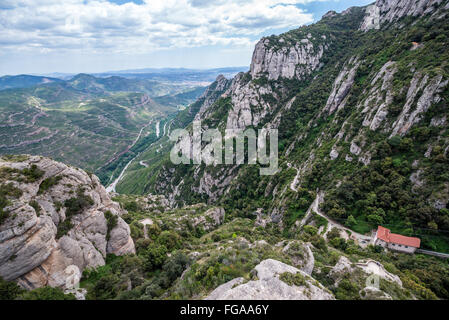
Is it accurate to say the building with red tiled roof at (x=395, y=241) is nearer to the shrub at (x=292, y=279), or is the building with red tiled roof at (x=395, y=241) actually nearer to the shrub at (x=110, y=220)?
the shrub at (x=292, y=279)

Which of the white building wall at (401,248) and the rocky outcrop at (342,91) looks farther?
the rocky outcrop at (342,91)

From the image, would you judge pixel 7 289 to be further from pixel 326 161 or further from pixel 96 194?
pixel 326 161

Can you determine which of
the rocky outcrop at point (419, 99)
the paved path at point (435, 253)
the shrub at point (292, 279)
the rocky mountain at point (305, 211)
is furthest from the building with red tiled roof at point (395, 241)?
the shrub at point (292, 279)

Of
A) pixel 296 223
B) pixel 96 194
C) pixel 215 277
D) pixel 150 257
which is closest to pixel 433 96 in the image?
pixel 296 223

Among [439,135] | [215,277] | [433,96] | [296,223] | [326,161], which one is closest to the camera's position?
[215,277]

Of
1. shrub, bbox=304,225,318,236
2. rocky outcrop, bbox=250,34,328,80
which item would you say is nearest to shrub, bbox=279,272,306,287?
shrub, bbox=304,225,318,236

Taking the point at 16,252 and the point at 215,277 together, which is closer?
the point at 16,252
